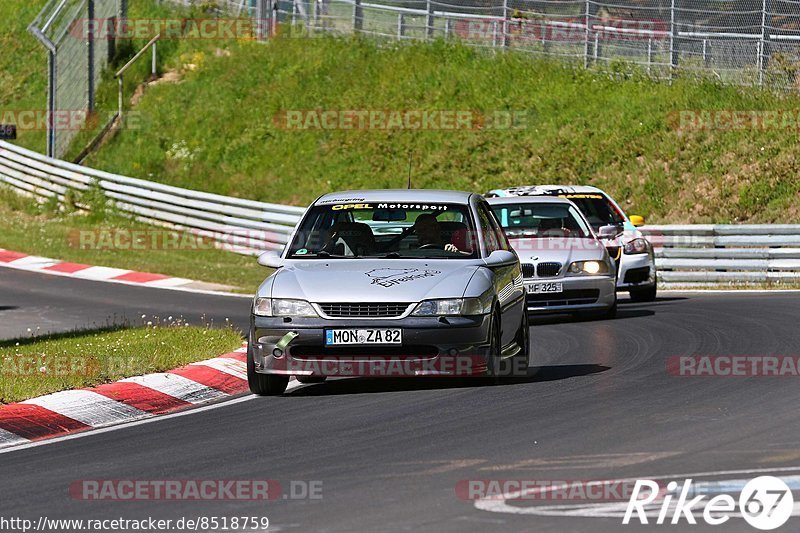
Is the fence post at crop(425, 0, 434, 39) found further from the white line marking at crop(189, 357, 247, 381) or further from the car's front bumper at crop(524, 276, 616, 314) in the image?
the white line marking at crop(189, 357, 247, 381)

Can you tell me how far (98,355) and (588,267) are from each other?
638 centimetres

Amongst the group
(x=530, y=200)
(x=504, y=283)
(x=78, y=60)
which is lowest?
(x=504, y=283)

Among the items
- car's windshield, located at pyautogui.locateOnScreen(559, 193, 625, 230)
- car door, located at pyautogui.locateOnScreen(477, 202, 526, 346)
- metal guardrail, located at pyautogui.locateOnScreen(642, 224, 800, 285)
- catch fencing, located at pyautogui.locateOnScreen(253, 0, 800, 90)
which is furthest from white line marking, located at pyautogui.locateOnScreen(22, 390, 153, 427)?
catch fencing, located at pyautogui.locateOnScreen(253, 0, 800, 90)

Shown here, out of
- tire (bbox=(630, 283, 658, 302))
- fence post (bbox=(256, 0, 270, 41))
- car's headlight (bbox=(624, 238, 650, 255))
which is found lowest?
tire (bbox=(630, 283, 658, 302))

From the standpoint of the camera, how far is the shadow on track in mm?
10734

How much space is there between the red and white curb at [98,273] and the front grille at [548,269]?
7.11 metres

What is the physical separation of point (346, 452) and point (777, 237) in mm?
16518

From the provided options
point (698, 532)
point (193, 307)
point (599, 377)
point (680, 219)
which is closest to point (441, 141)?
point (680, 219)

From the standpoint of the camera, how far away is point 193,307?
19.5 meters

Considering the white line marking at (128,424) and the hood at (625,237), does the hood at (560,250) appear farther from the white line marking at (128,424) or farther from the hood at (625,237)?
the white line marking at (128,424)

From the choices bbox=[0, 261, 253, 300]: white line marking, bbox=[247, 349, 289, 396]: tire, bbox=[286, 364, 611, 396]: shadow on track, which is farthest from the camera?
bbox=[0, 261, 253, 300]: white line marking

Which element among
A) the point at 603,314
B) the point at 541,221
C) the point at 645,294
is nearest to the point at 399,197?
the point at 603,314

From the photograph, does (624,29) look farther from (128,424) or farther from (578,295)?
(128,424)

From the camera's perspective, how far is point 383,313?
33.3 ft
